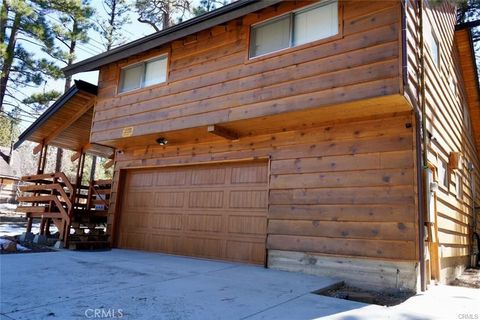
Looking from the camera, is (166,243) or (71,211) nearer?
(166,243)

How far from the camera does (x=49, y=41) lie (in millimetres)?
16516

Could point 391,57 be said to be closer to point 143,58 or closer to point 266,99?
point 266,99

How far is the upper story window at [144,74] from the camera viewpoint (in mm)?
7858

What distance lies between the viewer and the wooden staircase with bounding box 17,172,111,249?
8.32 meters

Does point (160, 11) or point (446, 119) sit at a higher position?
point (160, 11)

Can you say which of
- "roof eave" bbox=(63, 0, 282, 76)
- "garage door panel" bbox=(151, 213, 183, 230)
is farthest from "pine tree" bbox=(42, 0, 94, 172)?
"garage door panel" bbox=(151, 213, 183, 230)

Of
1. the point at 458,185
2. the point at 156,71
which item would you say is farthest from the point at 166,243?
the point at 458,185

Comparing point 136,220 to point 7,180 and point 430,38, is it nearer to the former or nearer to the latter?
point 430,38

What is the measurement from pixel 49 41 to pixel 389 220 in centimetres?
1692

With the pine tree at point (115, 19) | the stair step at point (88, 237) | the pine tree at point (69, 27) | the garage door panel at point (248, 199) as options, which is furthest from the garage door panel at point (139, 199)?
the pine tree at point (115, 19)

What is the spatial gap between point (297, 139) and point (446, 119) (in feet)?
11.5

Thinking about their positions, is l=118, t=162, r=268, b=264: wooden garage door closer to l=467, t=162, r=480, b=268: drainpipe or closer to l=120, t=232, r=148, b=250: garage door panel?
l=120, t=232, r=148, b=250: garage door panel

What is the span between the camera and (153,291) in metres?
4.19

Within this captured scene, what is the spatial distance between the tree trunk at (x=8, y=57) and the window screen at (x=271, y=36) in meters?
13.1
